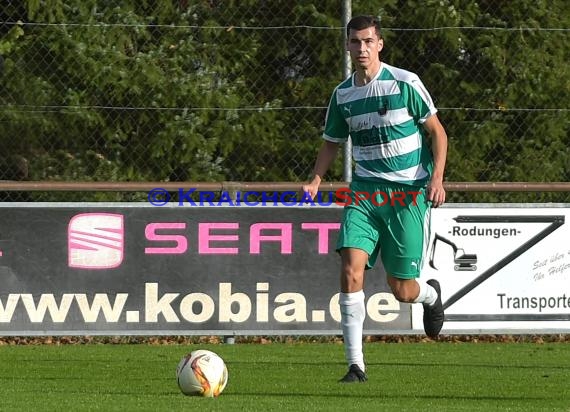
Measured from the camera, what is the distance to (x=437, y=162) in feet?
26.4

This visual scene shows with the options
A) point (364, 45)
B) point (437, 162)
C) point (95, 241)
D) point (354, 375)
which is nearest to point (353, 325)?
point (354, 375)

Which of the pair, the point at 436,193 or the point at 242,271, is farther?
the point at 242,271

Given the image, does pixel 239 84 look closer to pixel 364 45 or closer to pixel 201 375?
pixel 364 45

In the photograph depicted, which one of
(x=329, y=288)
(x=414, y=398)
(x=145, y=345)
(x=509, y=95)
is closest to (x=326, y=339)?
(x=329, y=288)

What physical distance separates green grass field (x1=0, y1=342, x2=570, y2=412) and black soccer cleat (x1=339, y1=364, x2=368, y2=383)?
0.10 meters

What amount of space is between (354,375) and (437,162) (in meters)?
1.34

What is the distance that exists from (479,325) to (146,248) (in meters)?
2.97

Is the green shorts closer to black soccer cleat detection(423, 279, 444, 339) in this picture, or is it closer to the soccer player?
the soccer player

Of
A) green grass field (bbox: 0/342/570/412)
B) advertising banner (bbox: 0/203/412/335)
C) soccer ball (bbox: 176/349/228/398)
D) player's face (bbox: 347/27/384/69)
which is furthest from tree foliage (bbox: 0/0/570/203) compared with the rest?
soccer ball (bbox: 176/349/228/398)

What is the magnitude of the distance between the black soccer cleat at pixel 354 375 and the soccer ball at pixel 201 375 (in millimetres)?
1148

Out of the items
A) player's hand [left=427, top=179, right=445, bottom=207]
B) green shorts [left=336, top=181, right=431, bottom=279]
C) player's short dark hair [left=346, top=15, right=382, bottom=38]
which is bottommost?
green shorts [left=336, top=181, right=431, bottom=279]

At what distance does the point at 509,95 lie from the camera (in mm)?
13031

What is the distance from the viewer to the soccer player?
8125mm

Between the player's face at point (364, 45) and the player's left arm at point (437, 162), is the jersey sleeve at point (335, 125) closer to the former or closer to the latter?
the player's face at point (364, 45)
